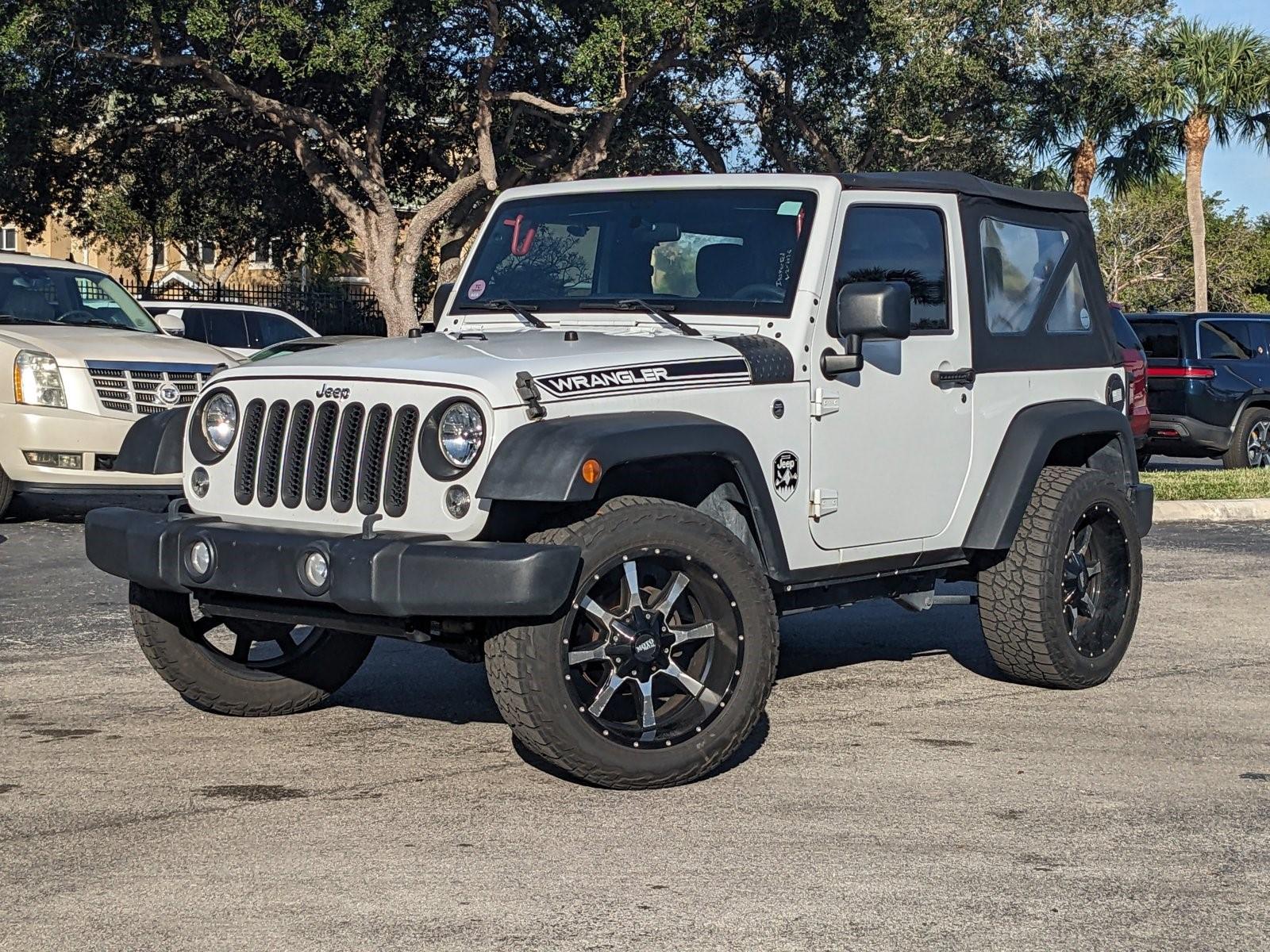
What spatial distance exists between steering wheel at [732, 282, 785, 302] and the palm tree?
31.6m

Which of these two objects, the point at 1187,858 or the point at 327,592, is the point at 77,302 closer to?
the point at 327,592

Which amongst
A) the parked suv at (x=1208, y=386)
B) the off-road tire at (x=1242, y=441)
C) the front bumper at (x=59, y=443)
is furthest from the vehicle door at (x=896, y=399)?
the off-road tire at (x=1242, y=441)

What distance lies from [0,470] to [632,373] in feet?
27.6

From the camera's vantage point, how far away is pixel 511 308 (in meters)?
6.93

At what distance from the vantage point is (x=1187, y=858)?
195 inches

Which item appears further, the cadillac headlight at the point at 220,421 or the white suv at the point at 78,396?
the white suv at the point at 78,396

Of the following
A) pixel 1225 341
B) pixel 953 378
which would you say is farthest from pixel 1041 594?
pixel 1225 341

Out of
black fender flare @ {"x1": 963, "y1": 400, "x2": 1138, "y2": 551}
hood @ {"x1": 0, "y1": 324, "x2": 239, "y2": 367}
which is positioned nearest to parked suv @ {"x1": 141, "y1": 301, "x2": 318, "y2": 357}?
hood @ {"x1": 0, "y1": 324, "x2": 239, "y2": 367}

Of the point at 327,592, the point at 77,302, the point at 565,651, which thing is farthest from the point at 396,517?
the point at 77,302

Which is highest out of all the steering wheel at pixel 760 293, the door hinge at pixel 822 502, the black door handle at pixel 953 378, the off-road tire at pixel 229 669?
the steering wheel at pixel 760 293

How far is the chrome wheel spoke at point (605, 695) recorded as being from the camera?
217 inches

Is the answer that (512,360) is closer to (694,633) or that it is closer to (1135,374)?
(694,633)

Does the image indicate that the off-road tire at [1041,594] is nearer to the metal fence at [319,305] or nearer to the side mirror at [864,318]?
the side mirror at [864,318]

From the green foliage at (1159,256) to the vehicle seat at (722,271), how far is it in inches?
1732
